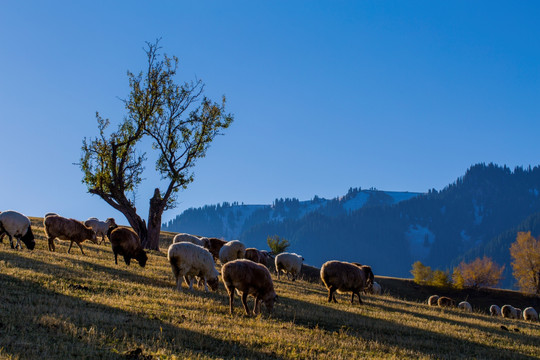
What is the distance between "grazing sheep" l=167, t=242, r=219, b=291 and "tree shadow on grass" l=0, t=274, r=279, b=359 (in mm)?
5251

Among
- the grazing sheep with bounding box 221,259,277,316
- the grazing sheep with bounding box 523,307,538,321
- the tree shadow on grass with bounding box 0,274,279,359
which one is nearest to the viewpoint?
the tree shadow on grass with bounding box 0,274,279,359

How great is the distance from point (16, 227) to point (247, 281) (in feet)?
51.4

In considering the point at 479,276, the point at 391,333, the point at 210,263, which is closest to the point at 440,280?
the point at 479,276

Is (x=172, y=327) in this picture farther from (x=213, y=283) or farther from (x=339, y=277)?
(x=339, y=277)

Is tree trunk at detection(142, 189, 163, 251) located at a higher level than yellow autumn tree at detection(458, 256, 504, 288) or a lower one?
higher

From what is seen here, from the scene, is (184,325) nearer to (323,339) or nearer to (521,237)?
(323,339)

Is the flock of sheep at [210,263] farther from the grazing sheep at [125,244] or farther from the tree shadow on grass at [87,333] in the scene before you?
the tree shadow on grass at [87,333]

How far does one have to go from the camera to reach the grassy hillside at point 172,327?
8.17 meters

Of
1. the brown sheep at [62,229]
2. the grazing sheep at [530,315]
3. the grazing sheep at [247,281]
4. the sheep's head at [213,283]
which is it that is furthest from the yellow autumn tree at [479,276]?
the grazing sheep at [247,281]

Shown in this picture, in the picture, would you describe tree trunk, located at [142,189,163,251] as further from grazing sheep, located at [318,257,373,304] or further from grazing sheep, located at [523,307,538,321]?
grazing sheep, located at [523,307,538,321]

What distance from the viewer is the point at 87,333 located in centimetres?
855

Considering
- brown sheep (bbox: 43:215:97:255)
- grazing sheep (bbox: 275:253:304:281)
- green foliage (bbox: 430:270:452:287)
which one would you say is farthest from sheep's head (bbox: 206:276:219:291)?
green foliage (bbox: 430:270:452:287)

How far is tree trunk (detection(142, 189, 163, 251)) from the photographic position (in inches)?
1471

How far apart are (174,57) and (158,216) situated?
1428 cm
